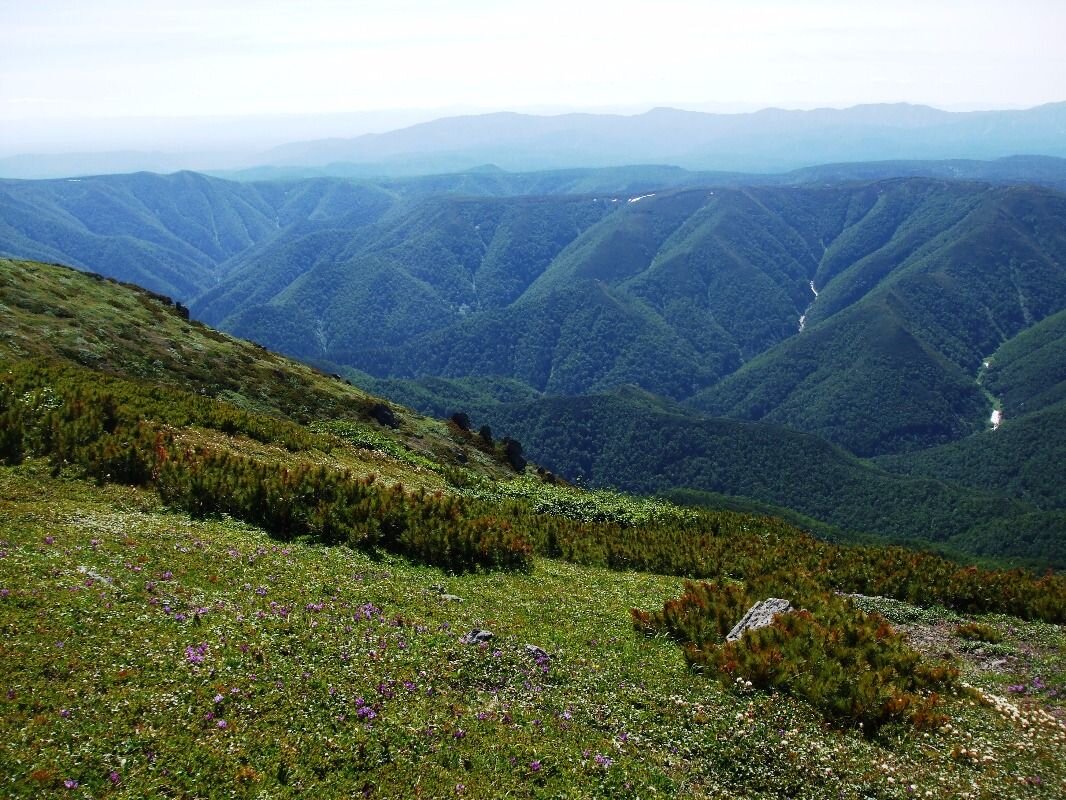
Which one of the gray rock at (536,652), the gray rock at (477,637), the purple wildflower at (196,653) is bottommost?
the gray rock at (536,652)

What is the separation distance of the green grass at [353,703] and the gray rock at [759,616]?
2129 millimetres

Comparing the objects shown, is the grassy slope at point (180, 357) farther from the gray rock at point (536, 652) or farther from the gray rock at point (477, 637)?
the gray rock at point (536, 652)

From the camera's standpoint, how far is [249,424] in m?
36.5

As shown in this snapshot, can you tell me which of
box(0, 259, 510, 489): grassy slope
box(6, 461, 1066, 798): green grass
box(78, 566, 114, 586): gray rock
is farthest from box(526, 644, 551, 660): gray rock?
box(0, 259, 510, 489): grassy slope

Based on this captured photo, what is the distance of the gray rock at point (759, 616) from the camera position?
66.0ft

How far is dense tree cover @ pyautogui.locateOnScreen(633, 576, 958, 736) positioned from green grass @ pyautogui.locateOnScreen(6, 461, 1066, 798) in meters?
0.63

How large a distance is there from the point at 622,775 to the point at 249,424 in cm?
2946

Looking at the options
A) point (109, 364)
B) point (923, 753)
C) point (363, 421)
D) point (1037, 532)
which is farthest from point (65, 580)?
point (1037, 532)

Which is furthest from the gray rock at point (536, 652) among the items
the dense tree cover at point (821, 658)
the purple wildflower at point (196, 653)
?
the purple wildflower at point (196, 653)

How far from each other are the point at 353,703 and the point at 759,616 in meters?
12.6

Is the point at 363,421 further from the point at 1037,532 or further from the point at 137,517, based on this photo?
the point at 1037,532

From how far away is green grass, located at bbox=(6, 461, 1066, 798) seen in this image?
1130cm

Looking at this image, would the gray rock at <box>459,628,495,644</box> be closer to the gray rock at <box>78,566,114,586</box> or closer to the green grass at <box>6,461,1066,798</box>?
the green grass at <box>6,461,1066,798</box>

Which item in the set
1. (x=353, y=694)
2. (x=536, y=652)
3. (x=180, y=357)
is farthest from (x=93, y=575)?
(x=180, y=357)
